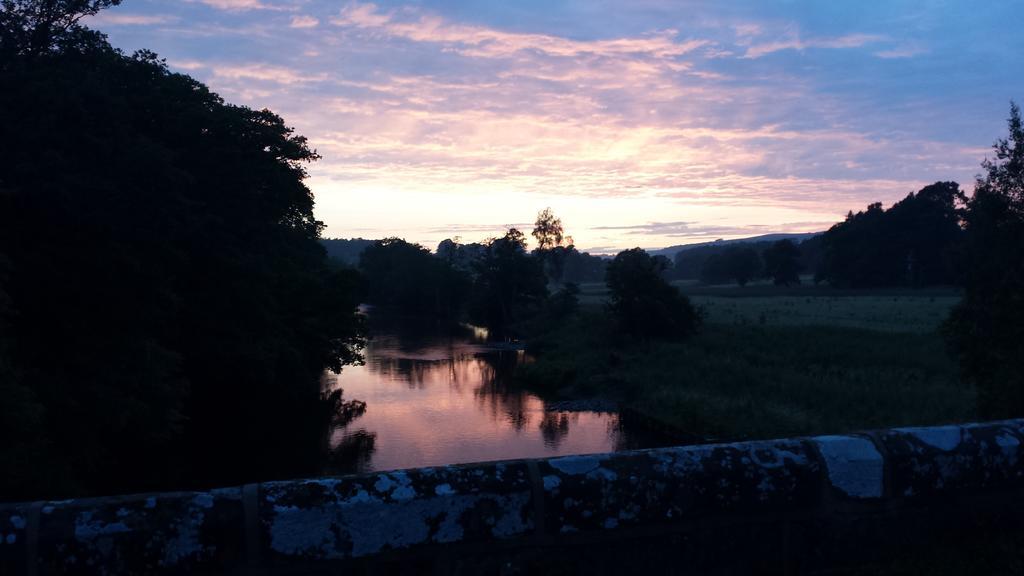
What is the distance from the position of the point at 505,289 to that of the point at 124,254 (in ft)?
158

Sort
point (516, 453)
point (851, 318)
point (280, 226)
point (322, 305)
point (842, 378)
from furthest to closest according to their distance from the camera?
point (851, 318) < point (322, 305) < point (842, 378) < point (280, 226) < point (516, 453)

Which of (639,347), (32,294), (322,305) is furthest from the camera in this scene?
(639,347)

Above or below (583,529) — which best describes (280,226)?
above

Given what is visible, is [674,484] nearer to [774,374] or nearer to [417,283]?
[774,374]

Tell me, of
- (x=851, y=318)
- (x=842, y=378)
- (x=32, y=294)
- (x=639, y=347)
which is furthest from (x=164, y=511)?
(x=851, y=318)

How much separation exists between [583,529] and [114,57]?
61.8 ft

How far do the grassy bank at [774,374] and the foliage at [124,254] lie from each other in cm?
1258

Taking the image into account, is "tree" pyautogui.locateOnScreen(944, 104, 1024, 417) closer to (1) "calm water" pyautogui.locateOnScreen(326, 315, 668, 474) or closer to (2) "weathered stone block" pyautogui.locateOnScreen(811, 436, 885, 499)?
(1) "calm water" pyautogui.locateOnScreen(326, 315, 668, 474)

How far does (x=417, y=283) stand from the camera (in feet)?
262

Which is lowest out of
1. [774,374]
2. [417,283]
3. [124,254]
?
[774,374]

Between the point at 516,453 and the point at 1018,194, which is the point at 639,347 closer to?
the point at 516,453

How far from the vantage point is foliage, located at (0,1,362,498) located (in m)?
13.4

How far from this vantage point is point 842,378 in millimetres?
26734

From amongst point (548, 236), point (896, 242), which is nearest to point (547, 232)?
point (548, 236)
